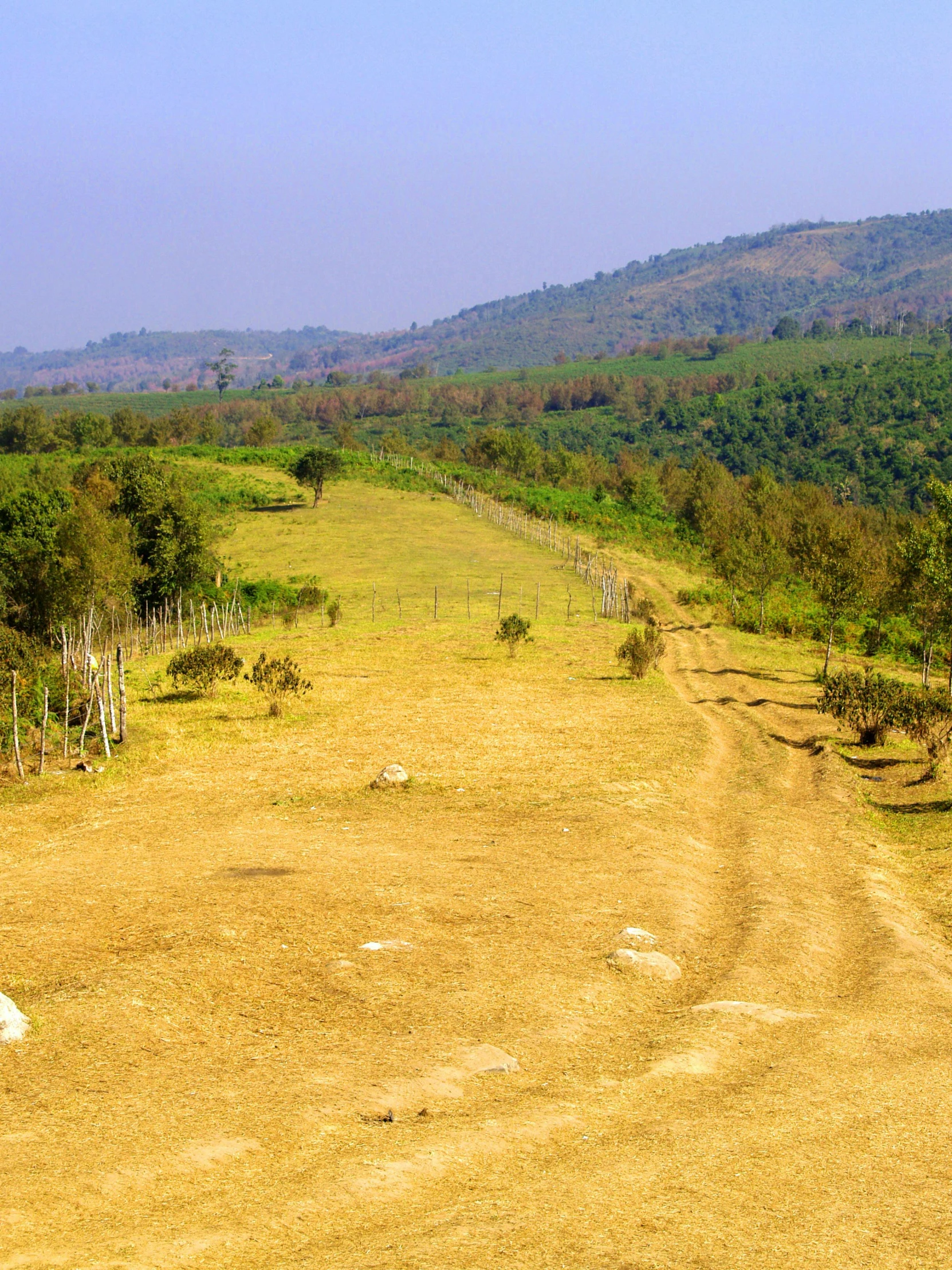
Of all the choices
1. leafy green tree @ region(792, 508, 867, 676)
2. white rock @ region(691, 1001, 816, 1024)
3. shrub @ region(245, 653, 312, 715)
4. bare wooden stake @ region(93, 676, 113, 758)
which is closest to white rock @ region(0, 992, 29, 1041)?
white rock @ region(691, 1001, 816, 1024)

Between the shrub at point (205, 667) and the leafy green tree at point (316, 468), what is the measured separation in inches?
1720

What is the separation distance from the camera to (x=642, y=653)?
28406mm

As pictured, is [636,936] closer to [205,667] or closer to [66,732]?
[66,732]

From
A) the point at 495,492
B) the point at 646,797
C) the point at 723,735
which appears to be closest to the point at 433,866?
the point at 646,797

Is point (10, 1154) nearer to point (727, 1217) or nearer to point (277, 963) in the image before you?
point (277, 963)

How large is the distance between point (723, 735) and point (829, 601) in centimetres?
891

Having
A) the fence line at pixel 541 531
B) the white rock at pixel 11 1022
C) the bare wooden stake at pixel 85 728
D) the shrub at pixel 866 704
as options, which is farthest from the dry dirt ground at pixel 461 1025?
the fence line at pixel 541 531

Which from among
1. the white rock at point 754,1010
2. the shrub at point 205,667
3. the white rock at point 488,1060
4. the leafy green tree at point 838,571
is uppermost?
the leafy green tree at point 838,571

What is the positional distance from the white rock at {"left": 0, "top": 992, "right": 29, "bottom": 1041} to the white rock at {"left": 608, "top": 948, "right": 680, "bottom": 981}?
550cm

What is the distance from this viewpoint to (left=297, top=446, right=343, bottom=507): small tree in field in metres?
67.4

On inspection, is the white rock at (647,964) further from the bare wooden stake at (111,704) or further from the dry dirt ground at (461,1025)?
the bare wooden stake at (111,704)

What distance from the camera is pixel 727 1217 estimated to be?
6344mm

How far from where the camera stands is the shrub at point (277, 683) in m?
23.2

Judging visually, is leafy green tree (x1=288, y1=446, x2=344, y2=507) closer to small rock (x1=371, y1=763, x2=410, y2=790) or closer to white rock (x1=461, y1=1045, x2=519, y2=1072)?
small rock (x1=371, y1=763, x2=410, y2=790)
